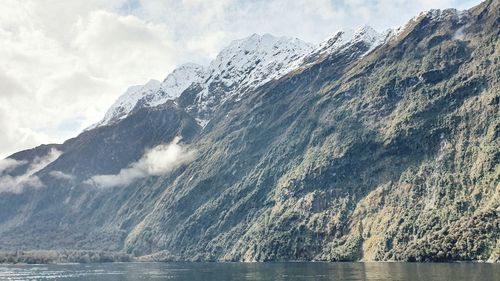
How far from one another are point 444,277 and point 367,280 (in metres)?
23.7

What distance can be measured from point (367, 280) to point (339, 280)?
10.2 m

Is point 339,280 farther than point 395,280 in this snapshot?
Yes

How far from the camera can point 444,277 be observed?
7402 inches

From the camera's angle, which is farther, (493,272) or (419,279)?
(493,272)

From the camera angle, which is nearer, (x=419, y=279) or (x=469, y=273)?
(x=419, y=279)

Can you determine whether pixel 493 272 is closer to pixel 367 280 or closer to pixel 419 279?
pixel 419 279

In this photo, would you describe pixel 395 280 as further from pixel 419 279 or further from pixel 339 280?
pixel 339 280

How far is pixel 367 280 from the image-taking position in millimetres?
193250

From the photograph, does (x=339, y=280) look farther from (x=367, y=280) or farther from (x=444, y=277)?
(x=444, y=277)

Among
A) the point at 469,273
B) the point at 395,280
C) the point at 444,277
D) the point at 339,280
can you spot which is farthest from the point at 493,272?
the point at 339,280

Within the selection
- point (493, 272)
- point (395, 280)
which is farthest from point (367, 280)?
point (493, 272)

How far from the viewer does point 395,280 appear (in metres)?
187

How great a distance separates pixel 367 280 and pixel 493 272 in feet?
143

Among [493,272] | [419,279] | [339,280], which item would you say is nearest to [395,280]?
[419,279]
